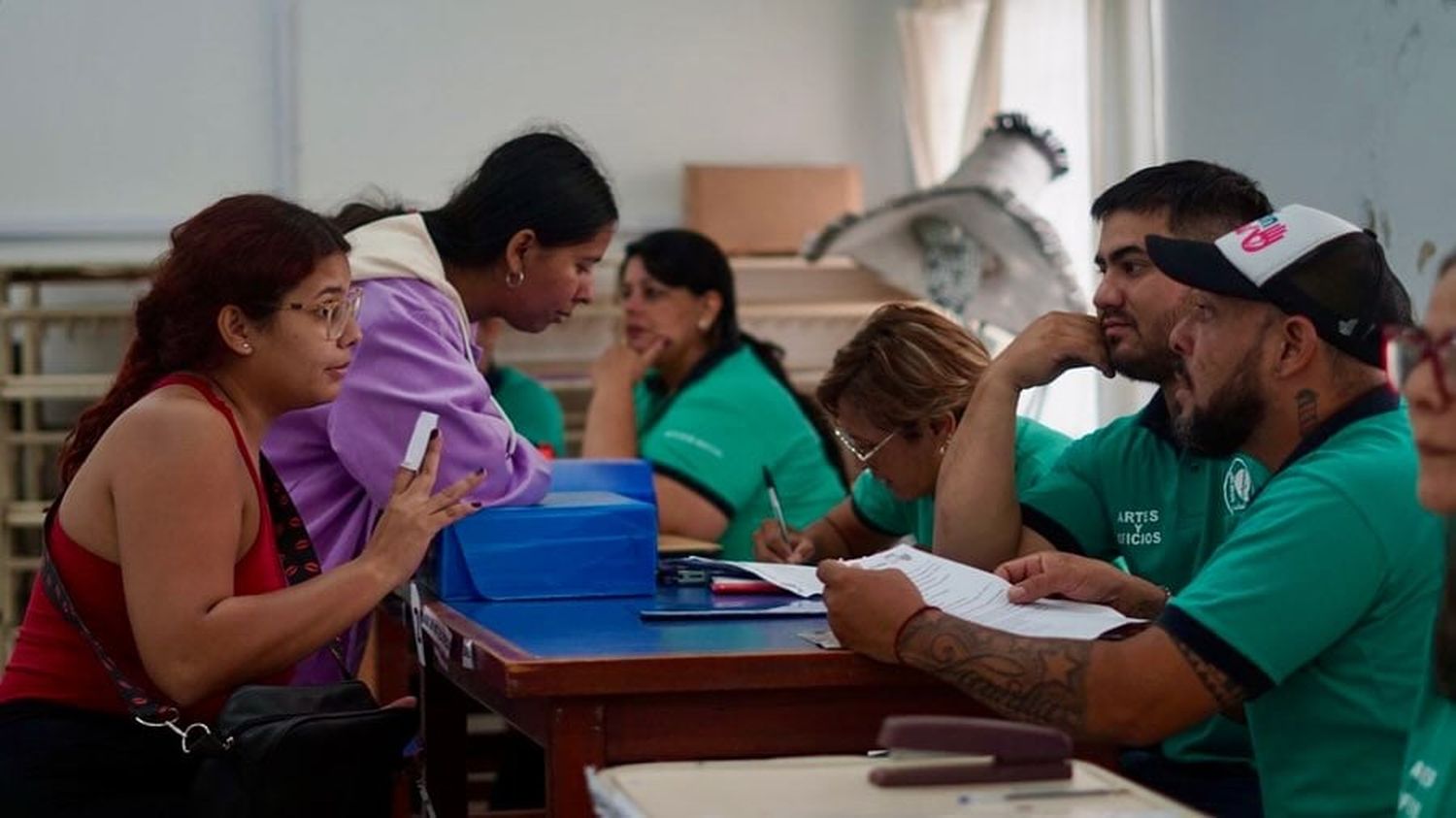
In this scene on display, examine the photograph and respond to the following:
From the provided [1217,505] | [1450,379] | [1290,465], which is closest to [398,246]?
[1217,505]

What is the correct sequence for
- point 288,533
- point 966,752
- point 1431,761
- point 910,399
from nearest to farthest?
1. point 966,752
2. point 1431,761
3. point 288,533
4. point 910,399

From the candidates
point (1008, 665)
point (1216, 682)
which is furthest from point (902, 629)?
point (1216, 682)

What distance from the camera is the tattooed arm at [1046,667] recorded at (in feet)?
5.91

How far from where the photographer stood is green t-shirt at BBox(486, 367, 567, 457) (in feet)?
16.4

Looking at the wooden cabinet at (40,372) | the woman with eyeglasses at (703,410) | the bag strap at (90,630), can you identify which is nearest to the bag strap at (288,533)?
the bag strap at (90,630)

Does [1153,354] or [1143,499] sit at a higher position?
[1153,354]

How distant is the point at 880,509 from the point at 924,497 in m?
0.25

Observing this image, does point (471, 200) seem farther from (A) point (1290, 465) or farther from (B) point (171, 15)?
(B) point (171, 15)

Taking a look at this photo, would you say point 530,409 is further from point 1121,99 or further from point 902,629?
point 902,629

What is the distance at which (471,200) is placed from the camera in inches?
115

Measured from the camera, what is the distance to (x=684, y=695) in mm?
2004

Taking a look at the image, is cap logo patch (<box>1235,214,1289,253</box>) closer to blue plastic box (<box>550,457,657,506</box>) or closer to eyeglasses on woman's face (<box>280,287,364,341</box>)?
eyeglasses on woman's face (<box>280,287,364,341</box>)

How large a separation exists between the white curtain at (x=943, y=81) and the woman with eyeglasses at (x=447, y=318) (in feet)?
9.53

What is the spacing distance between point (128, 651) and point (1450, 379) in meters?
1.43
